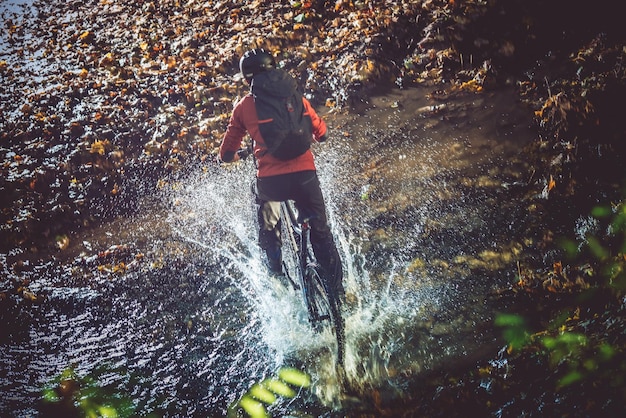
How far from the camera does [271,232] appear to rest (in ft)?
14.7

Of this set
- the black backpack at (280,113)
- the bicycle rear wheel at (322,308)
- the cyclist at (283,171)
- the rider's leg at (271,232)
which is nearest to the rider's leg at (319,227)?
the cyclist at (283,171)

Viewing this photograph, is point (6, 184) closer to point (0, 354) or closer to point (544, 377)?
point (0, 354)

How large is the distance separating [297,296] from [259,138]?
2036 millimetres

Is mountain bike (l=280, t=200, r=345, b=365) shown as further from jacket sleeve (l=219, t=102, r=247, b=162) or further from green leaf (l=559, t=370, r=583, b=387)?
green leaf (l=559, t=370, r=583, b=387)

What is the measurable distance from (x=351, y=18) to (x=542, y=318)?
276 inches

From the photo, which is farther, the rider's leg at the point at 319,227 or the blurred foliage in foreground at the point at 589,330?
the rider's leg at the point at 319,227

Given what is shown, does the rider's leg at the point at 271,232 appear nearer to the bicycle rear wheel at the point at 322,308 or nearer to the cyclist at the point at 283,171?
the cyclist at the point at 283,171

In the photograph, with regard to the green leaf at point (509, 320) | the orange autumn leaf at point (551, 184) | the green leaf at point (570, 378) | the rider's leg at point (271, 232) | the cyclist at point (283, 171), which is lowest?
the green leaf at point (509, 320)

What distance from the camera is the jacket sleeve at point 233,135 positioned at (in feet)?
11.6

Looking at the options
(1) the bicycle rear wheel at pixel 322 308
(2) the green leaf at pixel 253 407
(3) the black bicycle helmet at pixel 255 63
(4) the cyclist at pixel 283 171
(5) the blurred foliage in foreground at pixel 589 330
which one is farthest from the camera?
(1) the bicycle rear wheel at pixel 322 308

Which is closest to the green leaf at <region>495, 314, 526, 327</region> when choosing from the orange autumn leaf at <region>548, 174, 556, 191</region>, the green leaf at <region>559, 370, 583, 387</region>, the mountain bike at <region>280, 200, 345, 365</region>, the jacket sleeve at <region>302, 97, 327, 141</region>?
the green leaf at <region>559, 370, 583, 387</region>

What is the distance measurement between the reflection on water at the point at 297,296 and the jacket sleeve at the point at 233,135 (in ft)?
5.94

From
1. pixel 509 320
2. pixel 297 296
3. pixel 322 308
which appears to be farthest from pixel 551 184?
pixel 297 296

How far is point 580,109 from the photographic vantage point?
518cm
